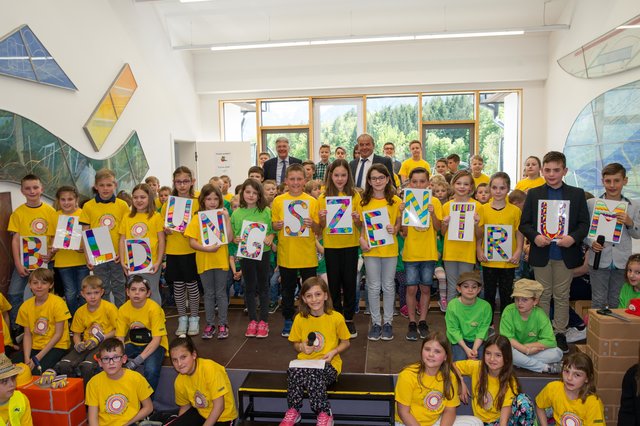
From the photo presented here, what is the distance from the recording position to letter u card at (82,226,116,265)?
4.34m

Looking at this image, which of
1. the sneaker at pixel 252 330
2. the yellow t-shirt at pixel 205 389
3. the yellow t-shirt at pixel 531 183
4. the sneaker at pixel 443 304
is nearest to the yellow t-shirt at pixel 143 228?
the sneaker at pixel 252 330

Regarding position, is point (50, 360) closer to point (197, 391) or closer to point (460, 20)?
point (197, 391)

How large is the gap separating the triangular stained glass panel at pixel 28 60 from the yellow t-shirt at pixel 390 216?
4.12 metres

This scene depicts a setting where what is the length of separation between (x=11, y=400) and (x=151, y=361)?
1.00 metres

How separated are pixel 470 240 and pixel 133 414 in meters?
2.88

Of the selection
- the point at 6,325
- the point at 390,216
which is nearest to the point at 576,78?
the point at 390,216

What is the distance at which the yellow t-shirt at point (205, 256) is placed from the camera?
4.25 m

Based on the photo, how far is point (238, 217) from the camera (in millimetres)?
4398

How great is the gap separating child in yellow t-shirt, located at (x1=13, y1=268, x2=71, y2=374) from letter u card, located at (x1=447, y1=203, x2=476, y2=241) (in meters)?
3.33

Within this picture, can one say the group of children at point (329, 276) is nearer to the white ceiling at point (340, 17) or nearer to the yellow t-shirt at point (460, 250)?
the yellow t-shirt at point (460, 250)

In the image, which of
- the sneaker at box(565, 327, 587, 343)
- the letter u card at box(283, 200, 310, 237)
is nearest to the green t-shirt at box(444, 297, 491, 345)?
the sneaker at box(565, 327, 587, 343)

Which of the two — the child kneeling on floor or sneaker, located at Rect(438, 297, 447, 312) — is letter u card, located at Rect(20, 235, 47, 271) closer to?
the child kneeling on floor

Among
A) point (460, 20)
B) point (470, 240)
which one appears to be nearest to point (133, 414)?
Result: point (470, 240)

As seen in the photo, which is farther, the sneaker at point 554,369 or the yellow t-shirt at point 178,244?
the yellow t-shirt at point 178,244
